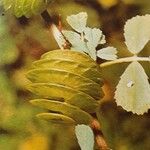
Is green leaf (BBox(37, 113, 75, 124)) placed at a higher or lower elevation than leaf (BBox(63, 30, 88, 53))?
lower

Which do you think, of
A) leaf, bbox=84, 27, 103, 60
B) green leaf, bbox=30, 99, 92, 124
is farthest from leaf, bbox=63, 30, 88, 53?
green leaf, bbox=30, 99, 92, 124

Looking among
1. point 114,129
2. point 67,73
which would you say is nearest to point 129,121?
point 114,129

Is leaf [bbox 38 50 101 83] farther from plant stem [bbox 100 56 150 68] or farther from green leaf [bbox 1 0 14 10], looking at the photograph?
green leaf [bbox 1 0 14 10]

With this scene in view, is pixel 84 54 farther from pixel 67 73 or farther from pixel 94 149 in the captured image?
pixel 94 149

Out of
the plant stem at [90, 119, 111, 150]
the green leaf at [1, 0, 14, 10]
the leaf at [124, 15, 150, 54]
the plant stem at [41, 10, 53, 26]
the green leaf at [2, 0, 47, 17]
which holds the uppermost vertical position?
the green leaf at [1, 0, 14, 10]

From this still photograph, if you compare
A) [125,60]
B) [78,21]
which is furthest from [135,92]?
[78,21]

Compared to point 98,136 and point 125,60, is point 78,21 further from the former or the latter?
point 98,136
